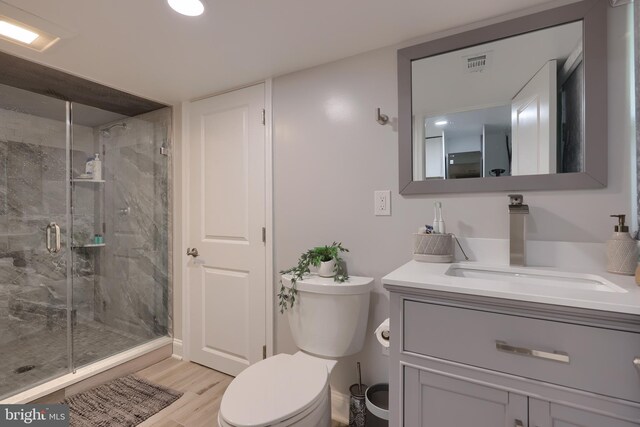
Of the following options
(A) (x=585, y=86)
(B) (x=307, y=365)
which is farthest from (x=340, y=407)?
(A) (x=585, y=86)

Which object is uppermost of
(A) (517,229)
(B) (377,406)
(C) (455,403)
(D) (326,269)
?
(A) (517,229)

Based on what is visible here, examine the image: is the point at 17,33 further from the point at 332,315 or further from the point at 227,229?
the point at 332,315

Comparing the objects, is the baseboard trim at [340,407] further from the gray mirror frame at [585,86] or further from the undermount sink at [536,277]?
the gray mirror frame at [585,86]

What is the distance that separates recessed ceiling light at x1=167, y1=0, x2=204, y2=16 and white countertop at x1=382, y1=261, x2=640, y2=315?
130cm

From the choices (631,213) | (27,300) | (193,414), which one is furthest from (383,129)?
(27,300)

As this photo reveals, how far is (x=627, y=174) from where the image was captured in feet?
3.64

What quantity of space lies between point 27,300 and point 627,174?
3296 mm

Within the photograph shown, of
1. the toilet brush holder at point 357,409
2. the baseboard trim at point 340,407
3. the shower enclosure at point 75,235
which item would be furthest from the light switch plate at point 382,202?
the shower enclosure at point 75,235

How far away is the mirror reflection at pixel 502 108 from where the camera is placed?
1.20 m

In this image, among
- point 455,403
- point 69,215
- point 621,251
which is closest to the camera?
point 455,403

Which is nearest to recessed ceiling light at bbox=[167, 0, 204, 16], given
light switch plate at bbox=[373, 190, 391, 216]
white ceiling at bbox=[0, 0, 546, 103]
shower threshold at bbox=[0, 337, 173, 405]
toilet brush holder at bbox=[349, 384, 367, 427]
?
white ceiling at bbox=[0, 0, 546, 103]

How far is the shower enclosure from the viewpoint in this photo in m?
1.98

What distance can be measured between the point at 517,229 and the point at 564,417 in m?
0.66

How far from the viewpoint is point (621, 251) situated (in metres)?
1.04
